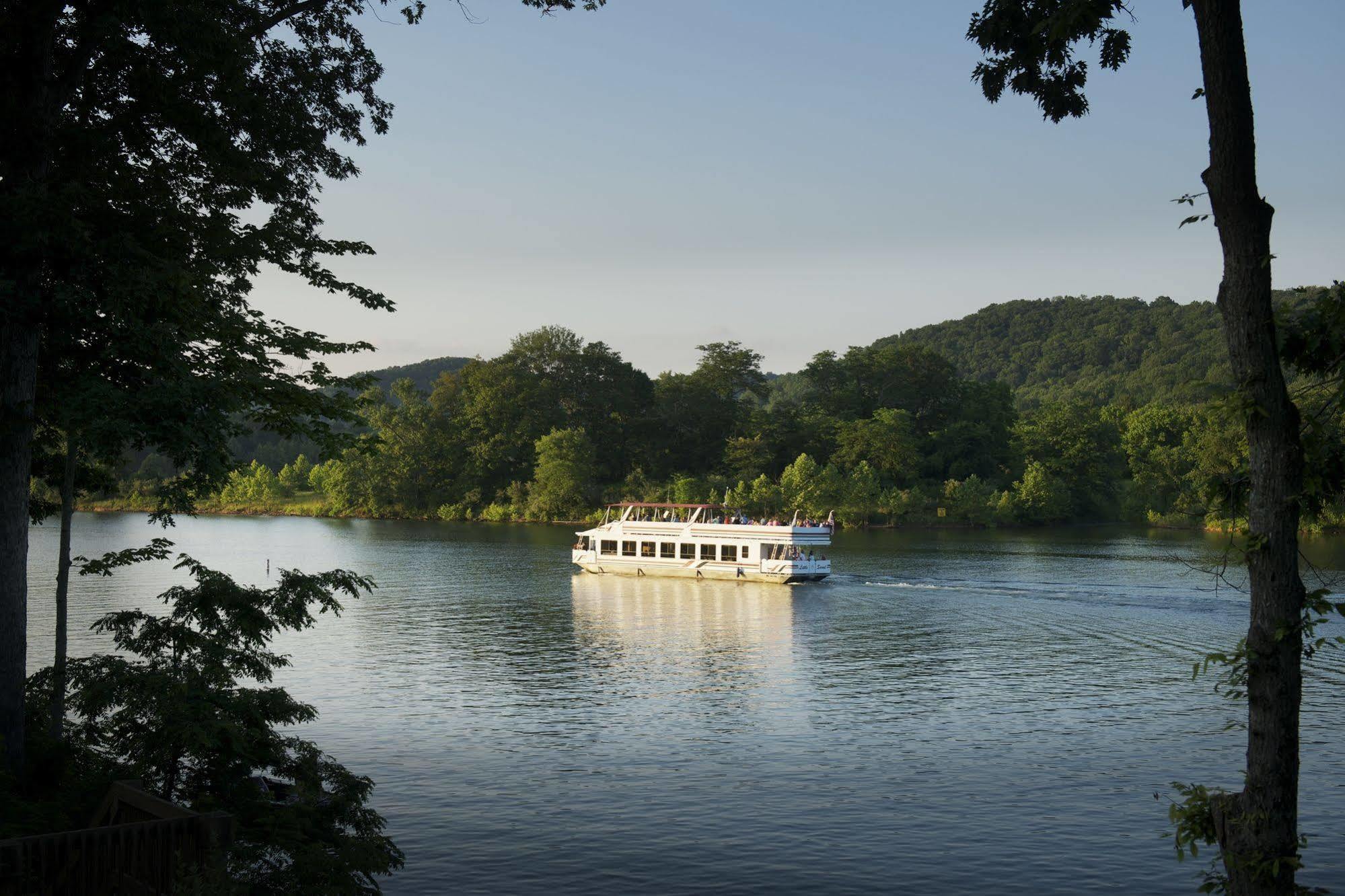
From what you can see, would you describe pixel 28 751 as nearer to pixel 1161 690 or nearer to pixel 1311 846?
pixel 1311 846

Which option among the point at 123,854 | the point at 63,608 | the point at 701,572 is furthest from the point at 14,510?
the point at 701,572

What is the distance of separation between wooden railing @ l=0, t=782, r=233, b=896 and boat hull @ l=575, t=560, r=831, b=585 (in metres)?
54.6

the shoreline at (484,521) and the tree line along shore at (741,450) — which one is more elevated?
the tree line along shore at (741,450)

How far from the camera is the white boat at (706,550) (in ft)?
213

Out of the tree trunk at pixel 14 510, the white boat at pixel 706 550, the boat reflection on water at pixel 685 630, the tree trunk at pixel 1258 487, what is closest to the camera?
the tree trunk at pixel 1258 487

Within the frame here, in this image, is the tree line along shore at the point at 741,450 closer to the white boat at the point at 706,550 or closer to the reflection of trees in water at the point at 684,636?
the white boat at the point at 706,550

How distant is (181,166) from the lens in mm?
17828

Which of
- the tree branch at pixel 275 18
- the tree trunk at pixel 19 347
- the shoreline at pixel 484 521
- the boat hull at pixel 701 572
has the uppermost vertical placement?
the tree branch at pixel 275 18

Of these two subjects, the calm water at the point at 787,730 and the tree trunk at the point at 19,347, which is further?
the calm water at the point at 787,730

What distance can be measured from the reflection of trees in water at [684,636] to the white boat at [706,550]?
0.87 m

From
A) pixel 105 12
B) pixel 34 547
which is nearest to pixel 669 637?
pixel 105 12

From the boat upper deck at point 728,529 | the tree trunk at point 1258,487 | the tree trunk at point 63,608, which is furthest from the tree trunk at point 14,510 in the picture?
the boat upper deck at point 728,529

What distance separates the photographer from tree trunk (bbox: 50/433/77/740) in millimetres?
16391

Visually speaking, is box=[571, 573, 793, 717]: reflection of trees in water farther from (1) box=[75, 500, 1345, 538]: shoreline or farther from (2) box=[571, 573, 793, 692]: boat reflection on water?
(1) box=[75, 500, 1345, 538]: shoreline
